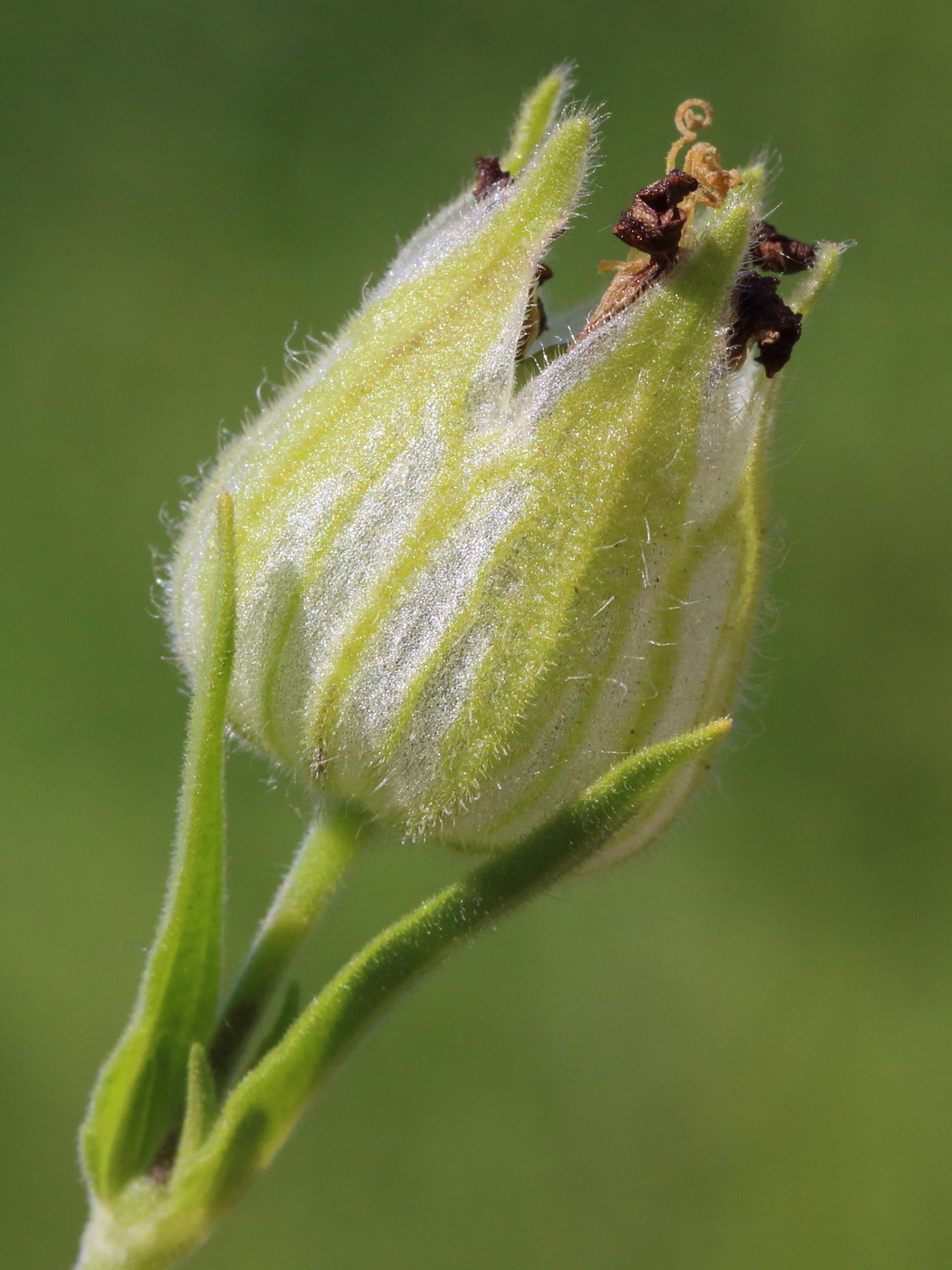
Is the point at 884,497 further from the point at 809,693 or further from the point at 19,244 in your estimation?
the point at 19,244

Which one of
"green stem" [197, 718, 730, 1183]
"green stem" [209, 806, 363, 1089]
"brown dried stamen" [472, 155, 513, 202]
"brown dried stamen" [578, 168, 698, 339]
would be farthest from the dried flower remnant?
"green stem" [209, 806, 363, 1089]

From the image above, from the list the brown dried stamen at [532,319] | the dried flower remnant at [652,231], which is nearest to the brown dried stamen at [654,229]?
the dried flower remnant at [652,231]

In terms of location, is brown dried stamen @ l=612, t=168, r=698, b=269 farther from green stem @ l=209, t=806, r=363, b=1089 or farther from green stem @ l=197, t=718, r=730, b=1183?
green stem @ l=209, t=806, r=363, b=1089

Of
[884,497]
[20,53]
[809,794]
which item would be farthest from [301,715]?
[20,53]

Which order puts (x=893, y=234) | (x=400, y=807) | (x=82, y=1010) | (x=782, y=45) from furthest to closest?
(x=782, y=45) → (x=893, y=234) → (x=82, y=1010) → (x=400, y=807)

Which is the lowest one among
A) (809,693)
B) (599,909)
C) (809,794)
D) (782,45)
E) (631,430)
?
(631,430)

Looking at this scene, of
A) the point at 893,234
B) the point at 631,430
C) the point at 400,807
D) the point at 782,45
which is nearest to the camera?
the point at 631,430

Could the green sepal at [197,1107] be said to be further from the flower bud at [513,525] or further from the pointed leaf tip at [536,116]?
the pointed leaf tip at [536,116]

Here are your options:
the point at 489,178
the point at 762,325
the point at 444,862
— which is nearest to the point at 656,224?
the point at 762,325
